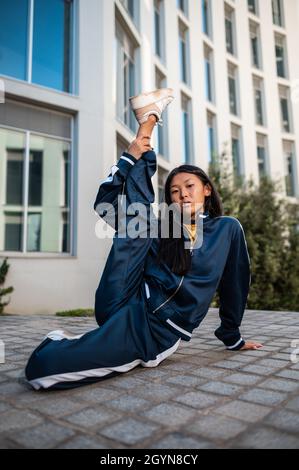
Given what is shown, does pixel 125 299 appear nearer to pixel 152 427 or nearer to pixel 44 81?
pixel 152 427

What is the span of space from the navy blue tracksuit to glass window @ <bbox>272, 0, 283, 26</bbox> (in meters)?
21.1

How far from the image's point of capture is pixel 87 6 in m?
8.63

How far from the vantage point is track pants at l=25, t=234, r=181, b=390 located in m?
2.05

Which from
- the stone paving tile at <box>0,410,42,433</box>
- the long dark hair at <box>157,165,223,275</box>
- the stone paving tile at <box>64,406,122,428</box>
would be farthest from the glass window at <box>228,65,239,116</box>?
the stone paving tile at <box>0,410,42,433</box>

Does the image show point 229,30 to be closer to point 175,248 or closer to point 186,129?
point 186,129

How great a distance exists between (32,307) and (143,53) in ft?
26.6

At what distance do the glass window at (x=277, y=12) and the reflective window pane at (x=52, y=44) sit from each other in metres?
15.0

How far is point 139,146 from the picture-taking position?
8.09 ft

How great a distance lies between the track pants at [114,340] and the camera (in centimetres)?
205

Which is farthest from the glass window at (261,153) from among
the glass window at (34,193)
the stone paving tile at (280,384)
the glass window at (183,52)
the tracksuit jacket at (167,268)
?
the stone paving tile at (280,384)

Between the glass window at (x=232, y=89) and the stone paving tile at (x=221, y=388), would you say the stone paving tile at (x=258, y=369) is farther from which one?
the glass window at (x=232, y=89)

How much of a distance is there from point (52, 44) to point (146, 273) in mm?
7728

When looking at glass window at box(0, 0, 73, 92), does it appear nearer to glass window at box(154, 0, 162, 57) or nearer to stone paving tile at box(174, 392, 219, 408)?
glass window at box(154, 0, 162, 57)

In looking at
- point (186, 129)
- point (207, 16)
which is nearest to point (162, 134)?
point (186, 129)
